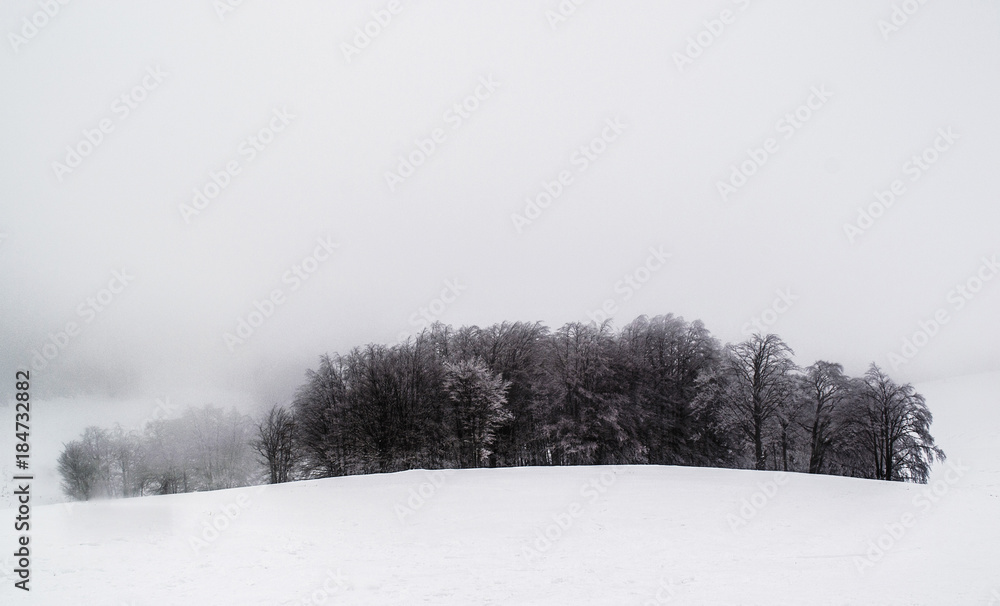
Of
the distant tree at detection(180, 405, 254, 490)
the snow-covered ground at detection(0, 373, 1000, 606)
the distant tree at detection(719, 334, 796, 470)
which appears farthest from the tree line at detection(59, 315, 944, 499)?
the snow-covered ground at detection(0, 373, 1000, 606)

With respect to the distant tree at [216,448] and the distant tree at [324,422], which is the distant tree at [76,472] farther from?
the distant tree at [324,422]

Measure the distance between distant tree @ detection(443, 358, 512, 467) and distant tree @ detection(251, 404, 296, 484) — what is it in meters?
14.4

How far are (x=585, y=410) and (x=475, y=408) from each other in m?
7.34

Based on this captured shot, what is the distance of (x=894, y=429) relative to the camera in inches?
1086

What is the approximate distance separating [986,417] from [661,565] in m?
48.3

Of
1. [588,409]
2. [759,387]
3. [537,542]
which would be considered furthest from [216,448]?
[759,387]

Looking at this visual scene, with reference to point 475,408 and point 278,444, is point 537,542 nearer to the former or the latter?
point 475,408

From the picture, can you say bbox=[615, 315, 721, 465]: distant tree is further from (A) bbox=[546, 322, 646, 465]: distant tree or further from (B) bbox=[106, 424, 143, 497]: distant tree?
(B) bbox=[106, 424, 143, 497]: distant tree

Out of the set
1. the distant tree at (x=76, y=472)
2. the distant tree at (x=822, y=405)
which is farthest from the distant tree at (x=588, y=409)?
the distant tree at (x=76, y=472)

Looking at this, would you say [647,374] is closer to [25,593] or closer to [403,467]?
[403,467]

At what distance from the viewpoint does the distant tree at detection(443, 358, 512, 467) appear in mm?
31266

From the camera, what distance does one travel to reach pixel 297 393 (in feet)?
125

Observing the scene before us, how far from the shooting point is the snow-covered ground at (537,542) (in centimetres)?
959

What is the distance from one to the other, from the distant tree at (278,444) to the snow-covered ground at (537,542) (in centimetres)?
1734
